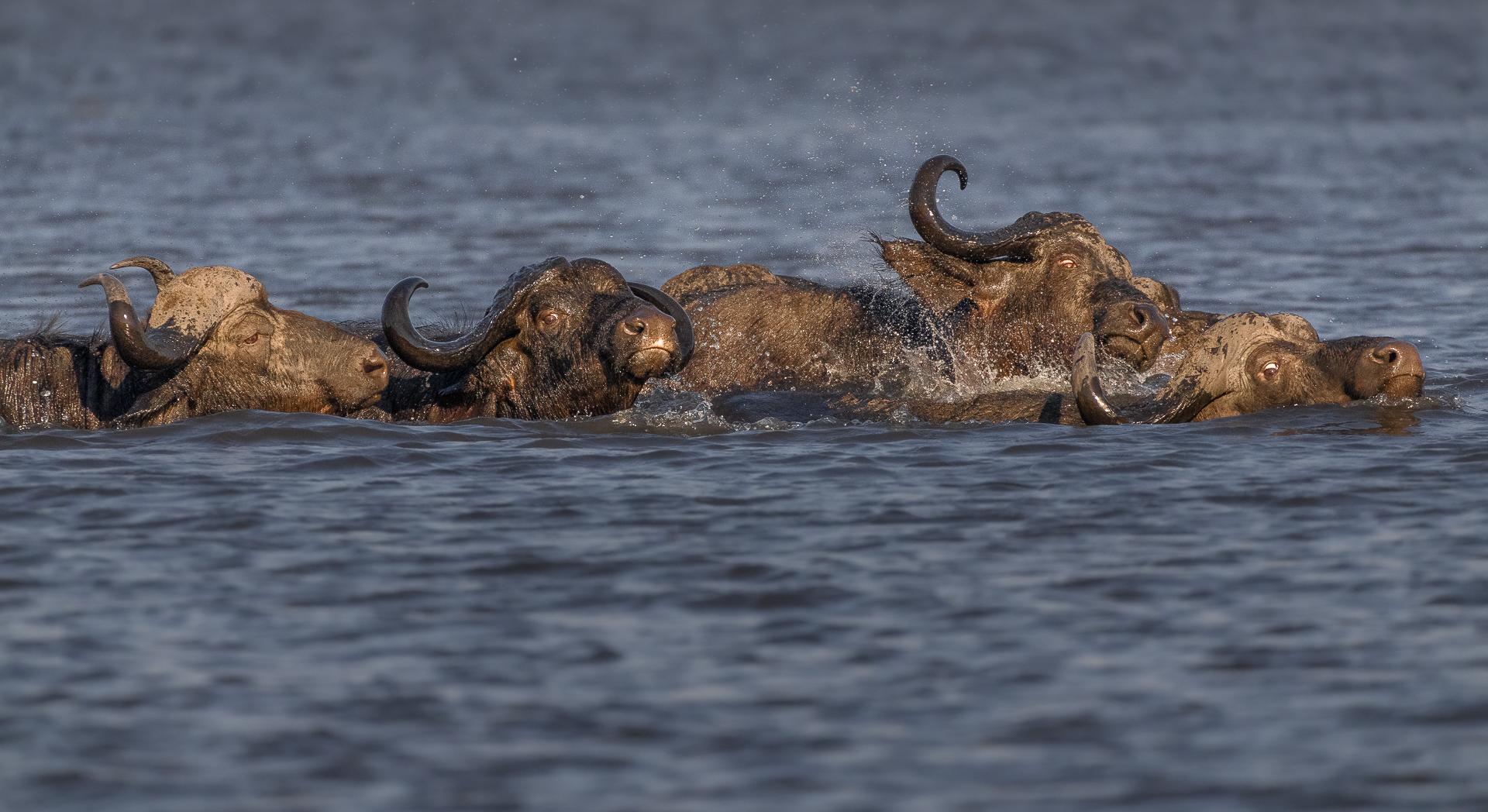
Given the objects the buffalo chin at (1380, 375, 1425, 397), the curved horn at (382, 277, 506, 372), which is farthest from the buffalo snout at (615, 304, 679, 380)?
the buffalo chin at (1380, 375, 1425, 397)

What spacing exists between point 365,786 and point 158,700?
126 centimetres

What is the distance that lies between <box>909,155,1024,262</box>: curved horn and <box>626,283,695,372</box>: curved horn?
2.02 meters

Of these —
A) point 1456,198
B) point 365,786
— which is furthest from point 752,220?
point 365,786

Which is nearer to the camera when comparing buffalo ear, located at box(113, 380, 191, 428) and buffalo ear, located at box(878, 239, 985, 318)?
buffalo ear, located at box(113, 380, 191, 428)

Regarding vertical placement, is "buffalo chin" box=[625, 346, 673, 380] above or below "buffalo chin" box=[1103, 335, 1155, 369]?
above

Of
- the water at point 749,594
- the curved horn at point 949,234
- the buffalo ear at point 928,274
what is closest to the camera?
the water at point 749,594

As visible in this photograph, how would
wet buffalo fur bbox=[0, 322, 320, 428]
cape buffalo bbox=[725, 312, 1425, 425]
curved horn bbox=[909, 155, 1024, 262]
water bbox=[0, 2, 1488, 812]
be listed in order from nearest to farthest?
1. water bbox=[0, 2, 1488, 812]
2. wet buffalo fur bbox=[0, 322, 320, 428]
3. cape buffalo bbox=[725, 312, 1425, 425]
4. curved horn bbox=[909, 155, 1024, 262]

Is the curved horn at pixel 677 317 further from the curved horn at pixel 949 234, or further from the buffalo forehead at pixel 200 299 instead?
the buffalo forehead at pixel 200 299

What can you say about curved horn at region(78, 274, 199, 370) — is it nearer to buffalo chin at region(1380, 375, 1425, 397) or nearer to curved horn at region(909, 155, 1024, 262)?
curved horn at region(909, 155, 1024, 262)

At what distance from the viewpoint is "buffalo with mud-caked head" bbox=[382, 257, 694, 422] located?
13062 mm

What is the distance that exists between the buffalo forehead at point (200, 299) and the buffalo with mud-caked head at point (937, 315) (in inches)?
134

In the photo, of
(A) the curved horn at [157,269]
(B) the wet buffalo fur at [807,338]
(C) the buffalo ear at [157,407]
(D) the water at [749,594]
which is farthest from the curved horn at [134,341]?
(B) the wet buffalo fur at [807,338]

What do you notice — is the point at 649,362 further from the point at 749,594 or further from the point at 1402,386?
the point at 1402,386

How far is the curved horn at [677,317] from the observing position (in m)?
13.2
